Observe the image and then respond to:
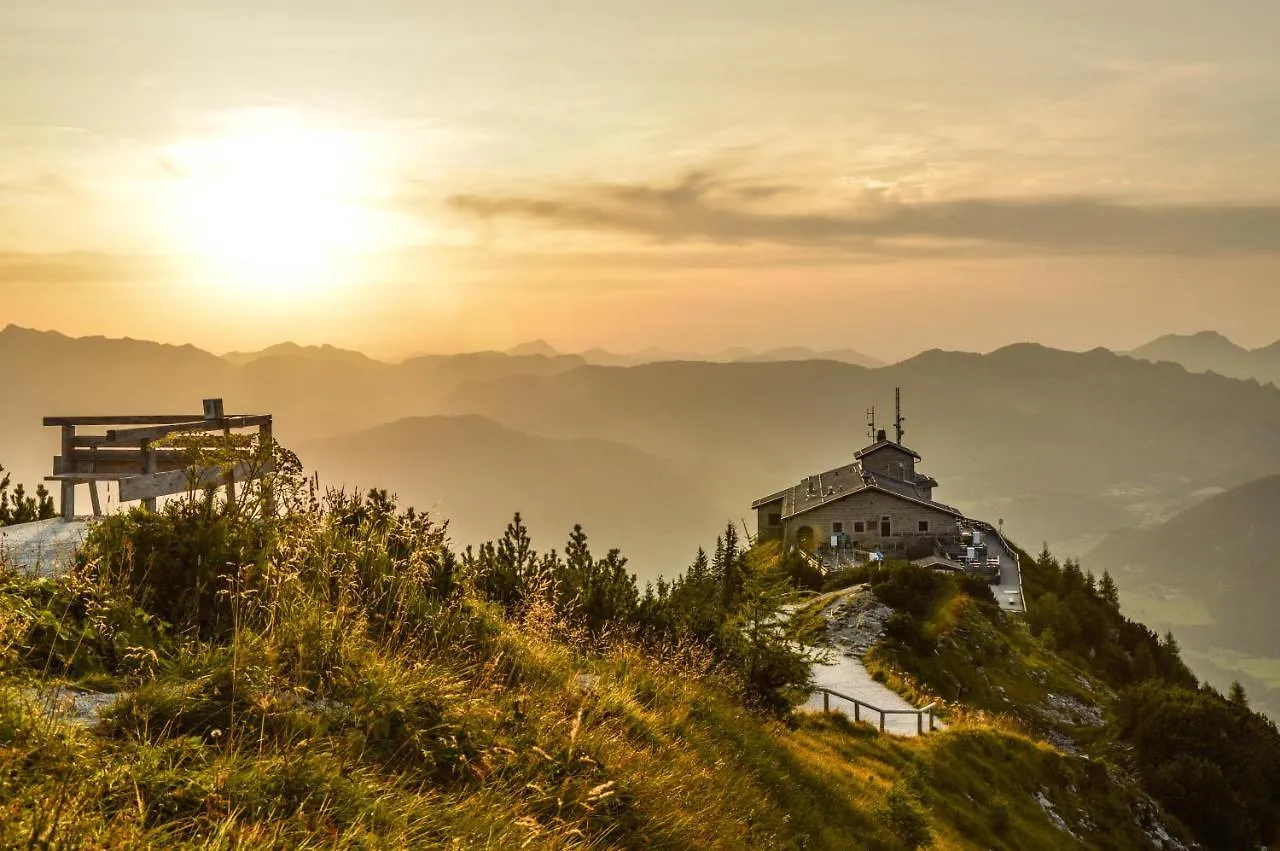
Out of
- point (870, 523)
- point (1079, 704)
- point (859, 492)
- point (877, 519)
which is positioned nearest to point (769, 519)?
point (870, 523)

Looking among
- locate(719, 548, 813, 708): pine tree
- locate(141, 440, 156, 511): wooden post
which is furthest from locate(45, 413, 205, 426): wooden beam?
locate(719, 548, 813, 708): pine tree

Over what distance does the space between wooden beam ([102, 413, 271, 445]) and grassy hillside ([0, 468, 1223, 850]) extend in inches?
198

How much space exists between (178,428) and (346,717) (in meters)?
10.5

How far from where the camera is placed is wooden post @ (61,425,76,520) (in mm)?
14570

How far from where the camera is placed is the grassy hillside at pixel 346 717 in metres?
4.82

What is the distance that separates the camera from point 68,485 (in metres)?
14.6

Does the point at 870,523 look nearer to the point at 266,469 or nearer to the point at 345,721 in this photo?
the point at 266,469

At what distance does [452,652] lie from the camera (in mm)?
8758

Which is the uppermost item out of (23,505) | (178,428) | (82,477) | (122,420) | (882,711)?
(122,420)

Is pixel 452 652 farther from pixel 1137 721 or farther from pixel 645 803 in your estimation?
pixel 1137 721

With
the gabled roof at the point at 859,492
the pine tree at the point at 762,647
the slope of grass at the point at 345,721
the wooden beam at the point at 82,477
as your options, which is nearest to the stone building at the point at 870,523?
the gabled roof at the point at 859,492

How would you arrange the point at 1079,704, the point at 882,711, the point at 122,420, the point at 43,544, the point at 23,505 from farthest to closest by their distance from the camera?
the point at 1079,704 < the point at 882,711 < the point at 23,505 < the point at 122,420 < the point at 43,544

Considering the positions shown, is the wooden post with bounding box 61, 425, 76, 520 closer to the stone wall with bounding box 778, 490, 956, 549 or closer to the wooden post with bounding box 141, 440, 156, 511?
the wooden post with bounding box 141, 440, 156, 511

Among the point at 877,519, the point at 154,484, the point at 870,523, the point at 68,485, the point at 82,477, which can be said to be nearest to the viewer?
the point at 154,484
